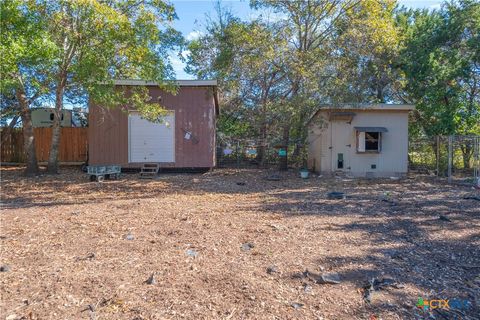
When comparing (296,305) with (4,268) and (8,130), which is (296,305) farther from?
(8,130)

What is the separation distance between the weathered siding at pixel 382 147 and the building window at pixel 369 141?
15cm

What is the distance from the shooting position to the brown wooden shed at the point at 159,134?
40.2ft

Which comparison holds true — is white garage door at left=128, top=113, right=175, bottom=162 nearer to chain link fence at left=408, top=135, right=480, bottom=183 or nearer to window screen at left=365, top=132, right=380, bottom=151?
window screen at left=365, top=132, right=380, bottom=151

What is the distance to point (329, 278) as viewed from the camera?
3.11m

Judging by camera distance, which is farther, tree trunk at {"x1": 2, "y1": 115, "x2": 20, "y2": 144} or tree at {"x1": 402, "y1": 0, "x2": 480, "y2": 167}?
tree trunk at {"x1": 2, "y1": 115, "x2": 20, "y2": 144}

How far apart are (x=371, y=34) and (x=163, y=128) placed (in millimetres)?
8256

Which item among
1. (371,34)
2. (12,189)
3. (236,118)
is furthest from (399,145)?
(12,189)

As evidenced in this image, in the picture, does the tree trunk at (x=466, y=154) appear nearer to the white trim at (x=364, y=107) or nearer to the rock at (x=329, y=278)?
the white trim at (x=364, y=107)

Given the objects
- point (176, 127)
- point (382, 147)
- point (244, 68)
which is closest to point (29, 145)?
point (176, 127)

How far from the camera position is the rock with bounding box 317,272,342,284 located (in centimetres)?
305

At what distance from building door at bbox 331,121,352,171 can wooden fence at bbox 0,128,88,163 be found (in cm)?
1028

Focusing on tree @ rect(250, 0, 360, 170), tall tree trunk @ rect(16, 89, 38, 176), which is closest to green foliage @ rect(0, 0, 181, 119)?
tall tree trunk @ rect(16, 89, 38, 176)

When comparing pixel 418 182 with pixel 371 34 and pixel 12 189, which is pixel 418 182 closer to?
pixel 371 34

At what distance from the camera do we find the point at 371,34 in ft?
41.0
